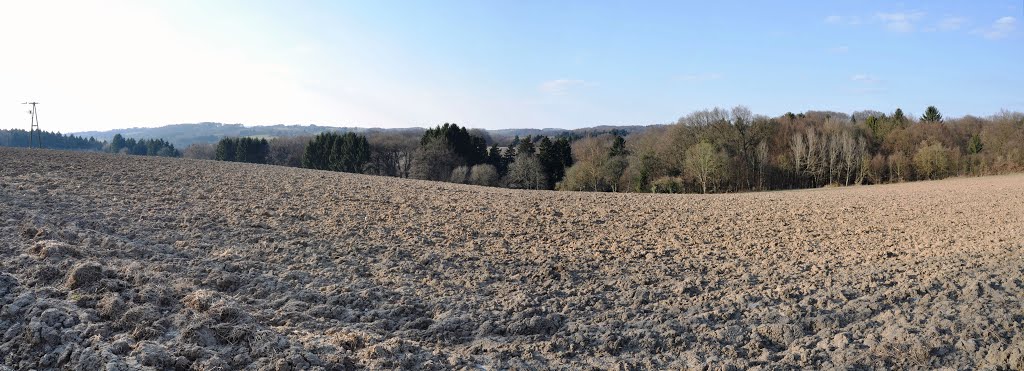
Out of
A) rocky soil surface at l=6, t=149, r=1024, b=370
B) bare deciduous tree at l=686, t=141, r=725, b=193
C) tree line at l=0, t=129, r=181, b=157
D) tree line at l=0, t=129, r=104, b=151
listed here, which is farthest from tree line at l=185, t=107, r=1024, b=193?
tree line at l=0, t=129, r=104, b=151

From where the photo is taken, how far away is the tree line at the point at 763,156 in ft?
162

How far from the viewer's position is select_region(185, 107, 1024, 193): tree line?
4934 centimetres

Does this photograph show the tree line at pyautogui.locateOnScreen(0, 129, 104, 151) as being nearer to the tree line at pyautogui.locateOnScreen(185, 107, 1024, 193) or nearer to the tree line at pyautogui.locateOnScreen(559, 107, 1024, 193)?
the tree line at pyautogui.locateOnScreen(185, 107, 1024, 193)

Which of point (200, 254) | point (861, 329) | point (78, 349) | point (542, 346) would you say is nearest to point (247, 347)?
point (78, 349)

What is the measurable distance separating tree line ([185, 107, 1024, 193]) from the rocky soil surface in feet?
114

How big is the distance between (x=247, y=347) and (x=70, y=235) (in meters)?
6.38

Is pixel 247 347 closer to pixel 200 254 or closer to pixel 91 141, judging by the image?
pixel 200 254

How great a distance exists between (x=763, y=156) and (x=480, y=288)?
47.5m

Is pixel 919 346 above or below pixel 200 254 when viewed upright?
below

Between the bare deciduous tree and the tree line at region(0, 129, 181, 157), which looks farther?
the tree line at region(0, 129, 181, 157)

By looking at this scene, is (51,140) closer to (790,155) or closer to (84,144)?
(84,144)

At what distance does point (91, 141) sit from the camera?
13550 cm

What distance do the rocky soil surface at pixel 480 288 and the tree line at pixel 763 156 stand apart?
114 ft

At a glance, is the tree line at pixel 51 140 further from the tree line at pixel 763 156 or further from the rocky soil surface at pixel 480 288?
the rocky soil surface at pixel 480 288
